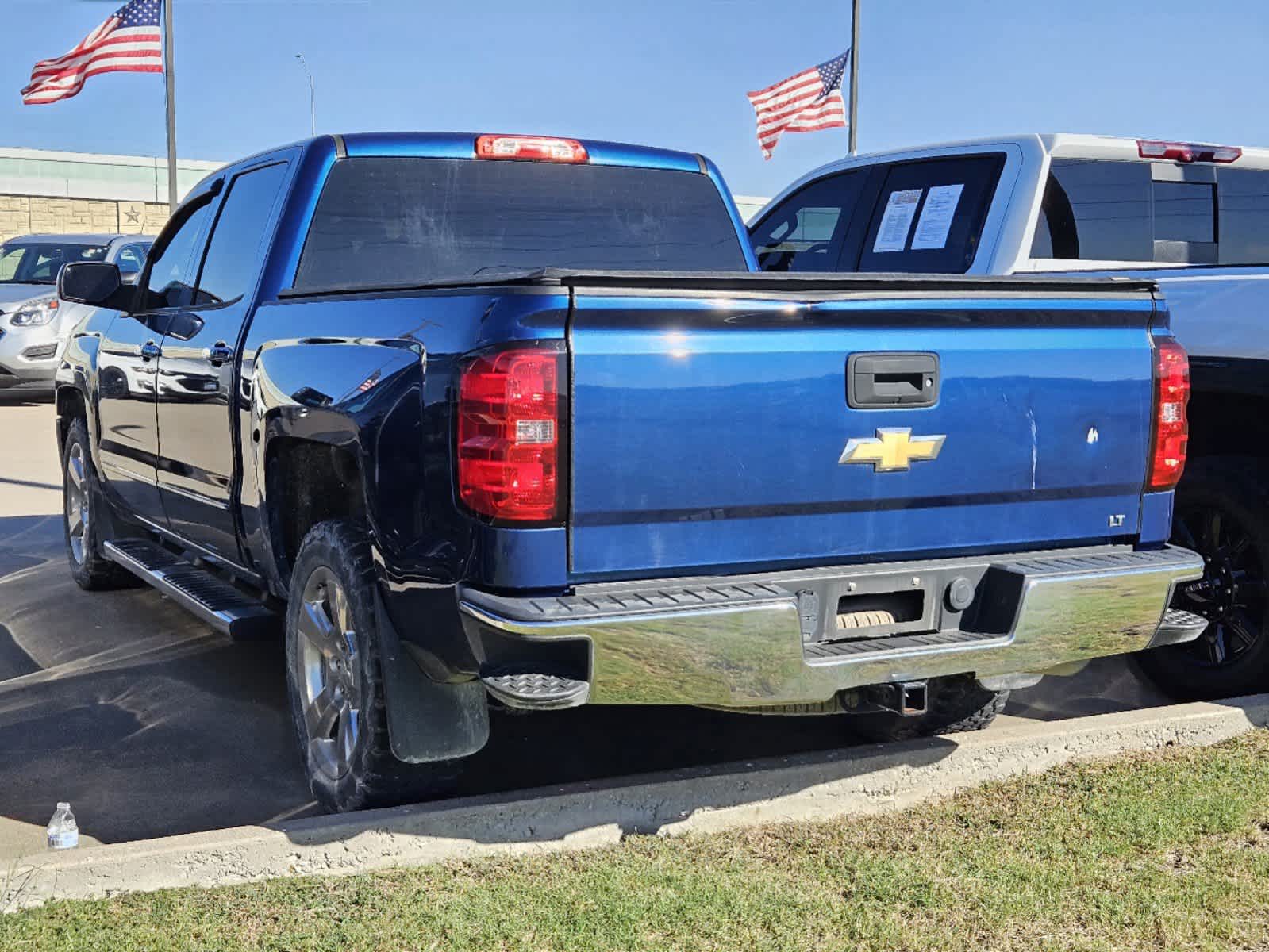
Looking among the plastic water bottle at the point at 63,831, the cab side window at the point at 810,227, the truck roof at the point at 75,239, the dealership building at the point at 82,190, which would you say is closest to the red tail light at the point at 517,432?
the plastic water bottle at the point at 63,831

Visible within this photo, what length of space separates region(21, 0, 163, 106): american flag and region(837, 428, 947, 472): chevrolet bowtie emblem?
17.8 m

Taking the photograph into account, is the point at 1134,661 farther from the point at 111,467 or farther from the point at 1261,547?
the point at 111,467

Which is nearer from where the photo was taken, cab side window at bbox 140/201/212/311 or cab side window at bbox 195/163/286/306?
cab side window at bbox 195/163/286/306

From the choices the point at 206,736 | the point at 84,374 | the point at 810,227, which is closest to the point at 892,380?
the point at 206,736

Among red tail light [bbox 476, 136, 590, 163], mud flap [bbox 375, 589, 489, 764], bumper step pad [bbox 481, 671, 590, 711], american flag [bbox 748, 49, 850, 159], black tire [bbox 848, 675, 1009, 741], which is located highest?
Answer: american flag [bbox 748, 49, 850, 159]

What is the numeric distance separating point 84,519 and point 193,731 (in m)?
2.62

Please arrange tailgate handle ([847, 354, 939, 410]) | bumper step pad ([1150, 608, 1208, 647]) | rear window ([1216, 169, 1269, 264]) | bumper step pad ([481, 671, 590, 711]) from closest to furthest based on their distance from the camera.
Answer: bumper step pad ([481, 671, 590, 711]), tailgate handle ([847, 354, 939, 410]), bumper step pad ([1150, 608, 1208, 647]), rear window ([1216, 169, 1269, 264])

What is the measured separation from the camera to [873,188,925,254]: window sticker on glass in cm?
650

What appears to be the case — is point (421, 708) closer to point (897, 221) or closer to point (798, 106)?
point (897, 221)

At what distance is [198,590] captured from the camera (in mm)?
5395

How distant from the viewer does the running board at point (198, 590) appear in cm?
486

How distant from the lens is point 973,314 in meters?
3.86

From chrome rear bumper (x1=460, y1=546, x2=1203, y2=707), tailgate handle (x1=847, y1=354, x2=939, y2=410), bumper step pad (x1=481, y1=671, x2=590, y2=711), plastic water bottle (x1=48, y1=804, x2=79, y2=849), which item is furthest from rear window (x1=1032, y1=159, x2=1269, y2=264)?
plastic water bottle (x1=48, y1=804, x2=79, y2=849)

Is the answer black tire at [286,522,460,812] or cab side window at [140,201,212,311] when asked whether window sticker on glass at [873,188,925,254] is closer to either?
cab side window at [140,201,212,311]
